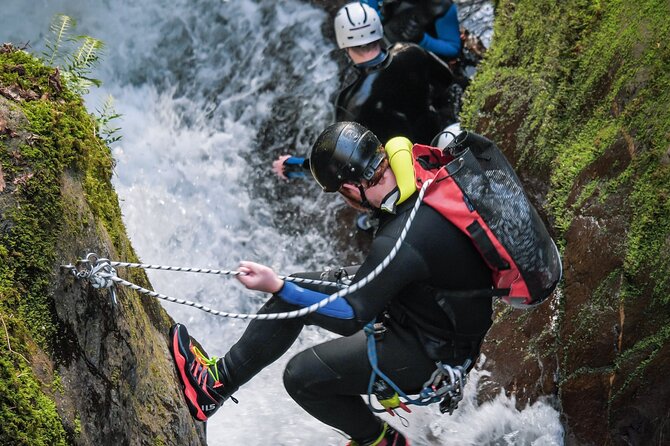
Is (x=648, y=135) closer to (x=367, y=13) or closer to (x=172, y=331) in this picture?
(x=367, y=13)

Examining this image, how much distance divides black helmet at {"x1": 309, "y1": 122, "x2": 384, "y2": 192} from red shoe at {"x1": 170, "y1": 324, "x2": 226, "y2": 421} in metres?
1.29

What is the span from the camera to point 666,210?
204 inches

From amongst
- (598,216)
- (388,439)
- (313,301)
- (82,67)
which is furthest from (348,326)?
(598,216)

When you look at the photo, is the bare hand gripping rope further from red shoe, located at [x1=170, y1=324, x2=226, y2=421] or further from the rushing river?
the rushing river

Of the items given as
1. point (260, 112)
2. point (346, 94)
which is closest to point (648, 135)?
point (346, 94)

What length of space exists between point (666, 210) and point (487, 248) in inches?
84.0

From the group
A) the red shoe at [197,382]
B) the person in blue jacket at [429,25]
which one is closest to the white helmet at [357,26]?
the person in blue jacket at [429,25]

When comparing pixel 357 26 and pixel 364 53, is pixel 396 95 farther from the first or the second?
pixel 357 26

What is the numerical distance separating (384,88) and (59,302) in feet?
13.2

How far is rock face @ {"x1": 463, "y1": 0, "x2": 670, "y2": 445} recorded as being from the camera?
17.3ft

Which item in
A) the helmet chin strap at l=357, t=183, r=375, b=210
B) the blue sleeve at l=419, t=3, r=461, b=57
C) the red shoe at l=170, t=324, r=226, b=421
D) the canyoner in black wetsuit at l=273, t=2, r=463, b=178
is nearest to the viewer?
the helmet chin strap at l=357, t=183, r=375, b=210

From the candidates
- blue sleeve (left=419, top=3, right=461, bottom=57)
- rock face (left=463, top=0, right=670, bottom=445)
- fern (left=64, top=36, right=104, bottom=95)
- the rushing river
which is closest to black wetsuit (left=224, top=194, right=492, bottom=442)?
fern (left=64, top=36, right=104, bottom=95)

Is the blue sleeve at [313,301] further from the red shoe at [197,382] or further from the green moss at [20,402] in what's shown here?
the green moss at [20,402]

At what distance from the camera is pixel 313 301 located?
12.2ft
